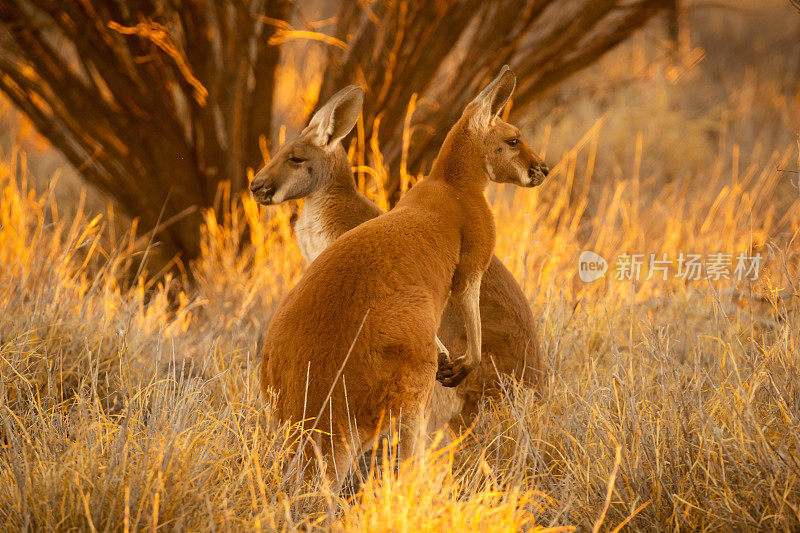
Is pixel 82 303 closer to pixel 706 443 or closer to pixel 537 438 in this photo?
pixel 537 438

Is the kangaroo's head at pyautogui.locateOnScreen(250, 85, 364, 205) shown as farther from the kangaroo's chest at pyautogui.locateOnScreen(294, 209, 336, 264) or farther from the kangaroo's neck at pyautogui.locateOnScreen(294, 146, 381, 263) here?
the kangaroo's chest at pyautogui.locateOnScreen(294, 209, 336, 264)

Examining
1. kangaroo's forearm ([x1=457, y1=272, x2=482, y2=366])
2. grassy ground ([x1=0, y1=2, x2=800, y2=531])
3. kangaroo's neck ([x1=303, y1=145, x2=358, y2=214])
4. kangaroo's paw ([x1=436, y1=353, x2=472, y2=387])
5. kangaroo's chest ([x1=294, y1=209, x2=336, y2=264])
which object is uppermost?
kangaroo's neck ([x1=303, y1=145, x2=358, y2=214])

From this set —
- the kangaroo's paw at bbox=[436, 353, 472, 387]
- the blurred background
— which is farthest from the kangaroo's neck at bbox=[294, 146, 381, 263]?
the blurred background

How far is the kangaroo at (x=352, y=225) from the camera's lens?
9.07ft

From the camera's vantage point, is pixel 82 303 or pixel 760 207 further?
pixel 760 207

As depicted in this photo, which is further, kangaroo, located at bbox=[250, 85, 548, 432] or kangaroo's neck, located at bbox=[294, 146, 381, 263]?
kangaroo's neck, located at bbox=[294, 146, 381, 263]

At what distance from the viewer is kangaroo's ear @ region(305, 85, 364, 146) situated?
295 cm

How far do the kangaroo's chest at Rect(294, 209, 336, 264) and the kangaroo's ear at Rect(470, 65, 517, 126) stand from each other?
76 centimetres

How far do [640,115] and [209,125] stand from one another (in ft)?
20.5

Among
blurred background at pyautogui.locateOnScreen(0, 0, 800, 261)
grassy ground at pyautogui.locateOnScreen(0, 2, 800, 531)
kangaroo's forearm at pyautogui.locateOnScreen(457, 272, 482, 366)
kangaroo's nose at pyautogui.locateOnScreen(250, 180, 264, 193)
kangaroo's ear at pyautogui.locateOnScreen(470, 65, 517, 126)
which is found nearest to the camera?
grassy ground at pyautogui.locateOnScreen(0, 2, 800, 531)

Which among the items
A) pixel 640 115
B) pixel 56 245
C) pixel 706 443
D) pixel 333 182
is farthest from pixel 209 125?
pixel 640 115

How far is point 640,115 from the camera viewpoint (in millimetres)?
9516

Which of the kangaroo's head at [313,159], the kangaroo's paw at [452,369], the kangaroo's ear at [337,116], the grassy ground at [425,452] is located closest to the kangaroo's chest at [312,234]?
the kangaroo's head at [313,159]

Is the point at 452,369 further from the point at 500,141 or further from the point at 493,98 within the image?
the point at 493,98
